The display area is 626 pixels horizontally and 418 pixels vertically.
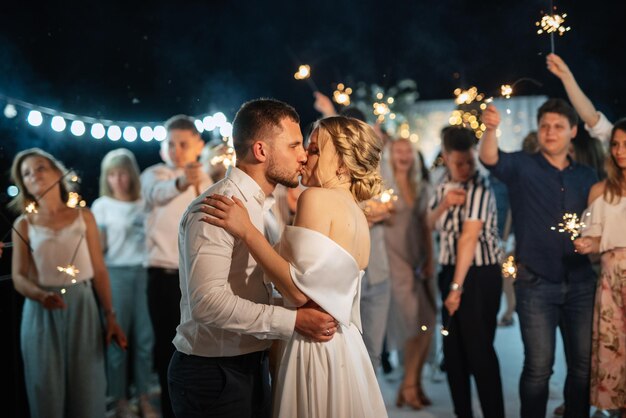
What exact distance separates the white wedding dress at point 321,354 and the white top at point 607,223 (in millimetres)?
1619

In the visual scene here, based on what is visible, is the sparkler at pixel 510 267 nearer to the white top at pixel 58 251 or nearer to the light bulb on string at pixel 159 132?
the white top at pixel 58 251

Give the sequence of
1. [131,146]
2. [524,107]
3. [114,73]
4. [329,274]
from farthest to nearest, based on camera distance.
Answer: [524,107], [131,146], [114,73], [329,274]

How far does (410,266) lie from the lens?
4.30m

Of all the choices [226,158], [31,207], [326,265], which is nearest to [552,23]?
[226,158]

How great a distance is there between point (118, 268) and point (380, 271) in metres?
1.70

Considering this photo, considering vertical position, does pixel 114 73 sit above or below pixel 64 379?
above

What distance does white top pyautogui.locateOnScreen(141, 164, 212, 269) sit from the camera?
387 centimetres

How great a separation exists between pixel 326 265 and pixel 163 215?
209 cm

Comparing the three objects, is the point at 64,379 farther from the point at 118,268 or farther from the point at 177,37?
the point at 177,37

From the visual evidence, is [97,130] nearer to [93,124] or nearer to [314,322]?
[93,124]

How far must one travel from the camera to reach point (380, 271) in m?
3.97

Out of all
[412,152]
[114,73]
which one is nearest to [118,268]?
[114,73]

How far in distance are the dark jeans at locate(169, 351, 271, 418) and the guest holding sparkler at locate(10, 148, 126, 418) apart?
1.30 m

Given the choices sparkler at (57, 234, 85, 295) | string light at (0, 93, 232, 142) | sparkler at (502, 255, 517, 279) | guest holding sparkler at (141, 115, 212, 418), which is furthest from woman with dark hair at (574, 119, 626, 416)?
sparkler at (57, 234, 85, 295)
